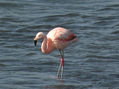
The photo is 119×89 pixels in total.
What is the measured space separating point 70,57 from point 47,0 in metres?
7.66

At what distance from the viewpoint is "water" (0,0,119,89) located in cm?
959

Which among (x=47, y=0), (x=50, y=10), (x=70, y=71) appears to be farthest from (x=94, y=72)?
(x=47, y=0)

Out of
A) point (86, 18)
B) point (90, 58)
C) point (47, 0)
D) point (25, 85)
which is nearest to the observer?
point (25, 85)

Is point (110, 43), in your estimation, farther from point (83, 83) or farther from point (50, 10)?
point (50, 10)

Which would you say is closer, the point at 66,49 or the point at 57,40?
the point at 57,40

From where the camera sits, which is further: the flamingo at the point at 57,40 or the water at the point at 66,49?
the flamingo at the point at 57,40

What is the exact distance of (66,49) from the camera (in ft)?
40.7

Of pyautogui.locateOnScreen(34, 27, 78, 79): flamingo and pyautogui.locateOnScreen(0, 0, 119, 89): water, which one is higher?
pyautogui.locateOnScreen(34, 27, 78, 79): flamingo

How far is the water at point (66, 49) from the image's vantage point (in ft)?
31.5

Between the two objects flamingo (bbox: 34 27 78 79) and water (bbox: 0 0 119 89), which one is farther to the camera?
flamingo (bbox: 34 27 78 79)

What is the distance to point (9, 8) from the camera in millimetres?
17594

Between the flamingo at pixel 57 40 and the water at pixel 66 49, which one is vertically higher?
the flamingo at pixel 57 40

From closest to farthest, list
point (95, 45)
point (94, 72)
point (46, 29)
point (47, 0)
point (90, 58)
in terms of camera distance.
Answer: point (94, 72) → point (90, 58) → point (95, 45) → point (46, 29) → point (47, 0)

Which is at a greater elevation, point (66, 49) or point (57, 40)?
point (57, 40)
